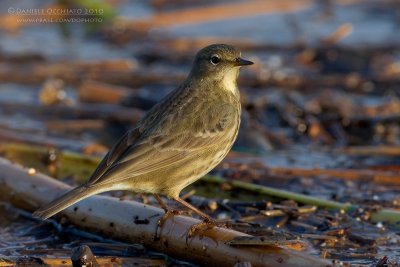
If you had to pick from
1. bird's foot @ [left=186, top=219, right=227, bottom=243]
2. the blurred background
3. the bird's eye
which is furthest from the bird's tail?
the bird's eye

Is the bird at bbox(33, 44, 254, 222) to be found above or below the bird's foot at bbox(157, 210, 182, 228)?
above

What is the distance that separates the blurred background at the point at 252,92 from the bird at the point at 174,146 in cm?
55

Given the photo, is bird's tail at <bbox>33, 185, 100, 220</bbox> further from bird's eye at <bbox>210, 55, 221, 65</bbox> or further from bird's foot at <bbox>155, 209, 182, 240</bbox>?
bird's eye at <bbox>210, 55, 221, 65</bbox>

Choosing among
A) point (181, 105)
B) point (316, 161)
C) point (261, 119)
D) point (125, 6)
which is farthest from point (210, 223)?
point (125, 6)

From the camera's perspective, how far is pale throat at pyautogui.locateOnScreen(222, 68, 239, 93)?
711cm

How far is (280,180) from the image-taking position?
8.22m

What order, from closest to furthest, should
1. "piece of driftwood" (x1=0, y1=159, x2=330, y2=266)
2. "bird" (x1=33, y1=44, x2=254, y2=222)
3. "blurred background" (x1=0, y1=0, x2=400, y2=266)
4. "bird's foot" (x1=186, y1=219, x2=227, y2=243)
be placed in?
"piece of driftwood" (x1=0, y1=159, x2=330, y2=266)
"bird's foot" (x1=186, y1=219, x2=227, y2=243)
"bird" (x1=33, y1=44, x2=254, y2=222)
"blurred background" (x1=0, y1=0, x2=400, y2=266)

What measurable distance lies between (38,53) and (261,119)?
4.56 meters

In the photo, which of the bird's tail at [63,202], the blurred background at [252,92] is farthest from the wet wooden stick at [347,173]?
the bird's tail at [63,202]

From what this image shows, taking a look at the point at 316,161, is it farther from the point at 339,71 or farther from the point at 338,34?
the point at 338,34

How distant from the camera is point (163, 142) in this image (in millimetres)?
6520

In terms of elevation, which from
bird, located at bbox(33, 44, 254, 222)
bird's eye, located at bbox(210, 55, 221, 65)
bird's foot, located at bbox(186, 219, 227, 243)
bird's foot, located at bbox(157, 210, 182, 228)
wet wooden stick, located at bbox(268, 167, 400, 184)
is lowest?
bird's foot, located at bbox(186, 219, 227, 243)

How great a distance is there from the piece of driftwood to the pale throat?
1244 millimetres

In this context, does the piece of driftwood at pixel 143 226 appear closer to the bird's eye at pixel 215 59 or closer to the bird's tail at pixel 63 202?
the bird's tail at pixel 63 202
